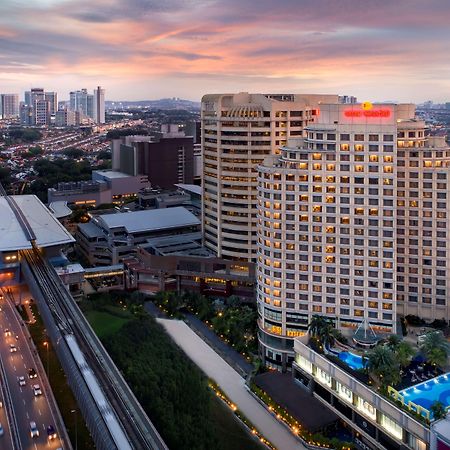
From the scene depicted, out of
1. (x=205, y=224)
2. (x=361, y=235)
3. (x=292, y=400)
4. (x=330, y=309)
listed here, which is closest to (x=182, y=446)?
(x=292, y=400)

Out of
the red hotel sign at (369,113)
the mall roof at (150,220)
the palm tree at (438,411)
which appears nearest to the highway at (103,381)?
the palm tree at (438,411)

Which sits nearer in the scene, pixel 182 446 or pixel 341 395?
pixel 182 446

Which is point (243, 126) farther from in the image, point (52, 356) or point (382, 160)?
point (52, 356)

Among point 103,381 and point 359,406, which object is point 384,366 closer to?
point 359,406

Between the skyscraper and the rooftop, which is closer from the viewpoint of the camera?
the skyscraper

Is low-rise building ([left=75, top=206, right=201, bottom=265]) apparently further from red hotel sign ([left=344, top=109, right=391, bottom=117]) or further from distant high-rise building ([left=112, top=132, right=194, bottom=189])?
red hotel sign ([left=344, top=109, right=391, bottom=117])

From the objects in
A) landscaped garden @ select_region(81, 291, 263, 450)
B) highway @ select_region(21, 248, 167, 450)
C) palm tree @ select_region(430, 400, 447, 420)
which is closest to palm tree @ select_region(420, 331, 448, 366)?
palm tree @ select_region(430, 400, 447, 420)
